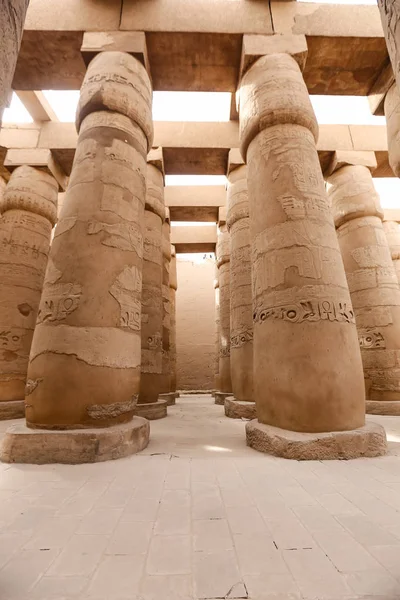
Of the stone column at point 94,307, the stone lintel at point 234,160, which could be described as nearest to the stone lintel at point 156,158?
the stone lintel at point 234,160

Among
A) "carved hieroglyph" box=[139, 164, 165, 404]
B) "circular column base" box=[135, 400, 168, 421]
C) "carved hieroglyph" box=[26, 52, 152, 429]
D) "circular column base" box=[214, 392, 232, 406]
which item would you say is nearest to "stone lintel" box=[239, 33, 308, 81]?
"carved hieroglyph" box=[26, 52, 152, 429]

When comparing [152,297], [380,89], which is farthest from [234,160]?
[152,297]

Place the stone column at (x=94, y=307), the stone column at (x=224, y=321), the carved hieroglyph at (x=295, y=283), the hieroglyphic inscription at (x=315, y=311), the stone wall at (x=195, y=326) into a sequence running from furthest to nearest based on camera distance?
the stone wall at (x=195, y=326)
the stone column at (x=224, y=321)
the hieroglyphic inscription at (x=315, y=311)
the carved hieroglyph at (x=295, y=283)
the stone column at (x=94, y=307)

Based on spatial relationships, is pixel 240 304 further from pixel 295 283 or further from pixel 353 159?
pixel 353 159

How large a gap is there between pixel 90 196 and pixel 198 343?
12700 mm

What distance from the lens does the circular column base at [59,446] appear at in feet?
8.60

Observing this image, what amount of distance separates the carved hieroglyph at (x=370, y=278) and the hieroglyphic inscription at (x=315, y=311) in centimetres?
341

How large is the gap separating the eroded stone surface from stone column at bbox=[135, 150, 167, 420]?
1.49m

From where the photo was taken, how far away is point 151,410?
5.43 metres

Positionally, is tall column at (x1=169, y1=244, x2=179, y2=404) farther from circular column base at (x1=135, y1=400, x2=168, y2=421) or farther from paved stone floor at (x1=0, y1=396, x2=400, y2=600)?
paved stone floor at (x1=0, y1=396, x2=400, y2=600)

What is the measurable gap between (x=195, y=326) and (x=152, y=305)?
10.0 m

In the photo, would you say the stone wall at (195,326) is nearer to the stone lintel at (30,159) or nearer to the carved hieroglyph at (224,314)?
the carved hieroglyph at (224,314)

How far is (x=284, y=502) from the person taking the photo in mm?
1837

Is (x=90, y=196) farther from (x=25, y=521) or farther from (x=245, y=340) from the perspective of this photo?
(x=245, y=340)
